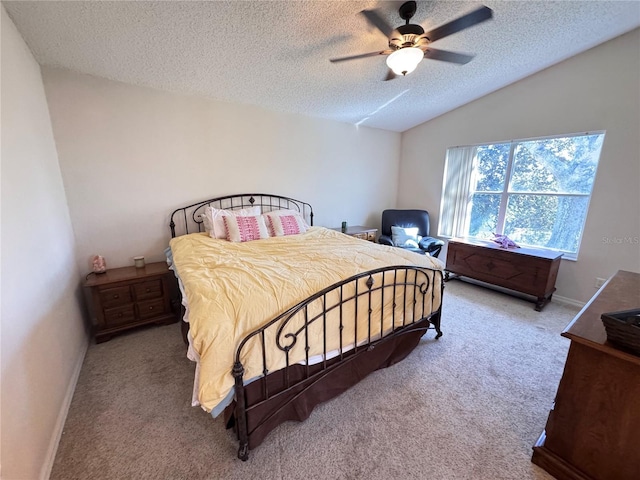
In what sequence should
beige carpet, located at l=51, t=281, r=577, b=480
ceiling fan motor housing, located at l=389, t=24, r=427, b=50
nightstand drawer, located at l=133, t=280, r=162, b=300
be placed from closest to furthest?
beige carpet, located at l=51, t=281, r=577, b=480 → ceiling fan motor housing, located at l=389, t=24, r=427, b=50 → nightstand drawer, located at l=133, t=280, r=162, b=300

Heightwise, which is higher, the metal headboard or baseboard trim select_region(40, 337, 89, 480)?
the metal headboard

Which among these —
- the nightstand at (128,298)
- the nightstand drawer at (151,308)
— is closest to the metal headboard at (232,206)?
the nightstand at (128,298)

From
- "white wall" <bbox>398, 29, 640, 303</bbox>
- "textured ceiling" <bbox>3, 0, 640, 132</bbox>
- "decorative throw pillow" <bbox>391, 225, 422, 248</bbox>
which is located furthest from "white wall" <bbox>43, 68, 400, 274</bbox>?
"white wall" <bbox>398, 29, 640, 303</bbox>

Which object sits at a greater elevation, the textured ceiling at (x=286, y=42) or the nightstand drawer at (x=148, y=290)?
the textured ceiling at (x=286, y=42)

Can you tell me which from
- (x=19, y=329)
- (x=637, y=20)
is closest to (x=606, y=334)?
(x=19, y=329)

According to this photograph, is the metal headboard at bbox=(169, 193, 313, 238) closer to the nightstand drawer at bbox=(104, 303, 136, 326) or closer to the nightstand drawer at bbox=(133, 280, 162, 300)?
the nightstand drawer at bbox=(133, 280, 162, 300)

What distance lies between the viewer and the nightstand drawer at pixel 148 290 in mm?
2514

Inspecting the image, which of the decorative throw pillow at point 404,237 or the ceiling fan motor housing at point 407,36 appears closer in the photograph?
the ceiling fan motor housing at point 407,36

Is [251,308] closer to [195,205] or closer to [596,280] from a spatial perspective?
[195,205]

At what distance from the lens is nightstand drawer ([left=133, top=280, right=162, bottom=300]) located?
2514 millimetres

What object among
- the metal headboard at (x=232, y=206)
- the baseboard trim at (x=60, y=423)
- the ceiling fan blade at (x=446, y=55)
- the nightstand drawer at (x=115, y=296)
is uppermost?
the ceiling fan blade at (x=446, y=55)

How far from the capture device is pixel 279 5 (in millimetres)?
1775

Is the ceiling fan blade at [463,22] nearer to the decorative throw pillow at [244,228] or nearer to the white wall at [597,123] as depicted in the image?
the decorative throw pillow at [244,228]

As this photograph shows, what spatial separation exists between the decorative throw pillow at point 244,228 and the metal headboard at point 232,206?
457 millimetres
